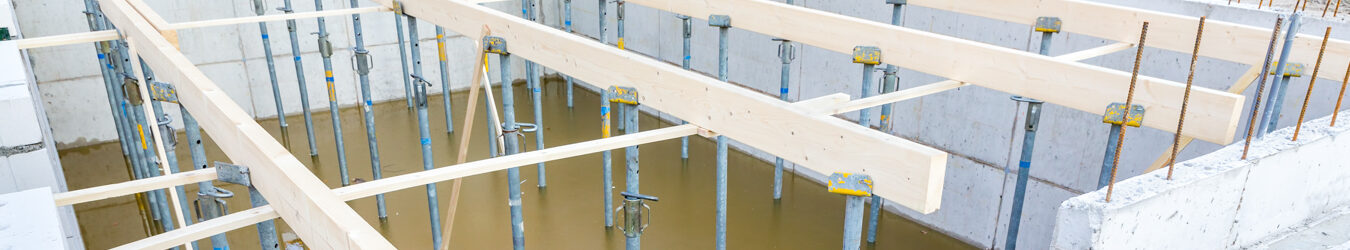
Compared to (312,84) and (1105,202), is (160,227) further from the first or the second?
(1105,202)

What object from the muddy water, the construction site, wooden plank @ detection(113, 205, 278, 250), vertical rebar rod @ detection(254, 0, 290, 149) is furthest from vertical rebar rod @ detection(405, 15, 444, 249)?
wooden plank @ detection(113, 205, 278, 250)

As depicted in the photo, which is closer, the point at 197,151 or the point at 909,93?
the point at 197,151

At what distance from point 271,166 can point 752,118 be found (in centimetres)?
154

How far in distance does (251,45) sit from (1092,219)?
8.08 meters

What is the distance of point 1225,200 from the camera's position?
2979mm

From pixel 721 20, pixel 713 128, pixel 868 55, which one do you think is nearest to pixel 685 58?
pixel 721 20

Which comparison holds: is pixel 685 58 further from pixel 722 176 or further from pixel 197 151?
pixel 197 151

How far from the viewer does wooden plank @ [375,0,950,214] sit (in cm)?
241

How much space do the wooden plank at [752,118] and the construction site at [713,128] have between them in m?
0.01

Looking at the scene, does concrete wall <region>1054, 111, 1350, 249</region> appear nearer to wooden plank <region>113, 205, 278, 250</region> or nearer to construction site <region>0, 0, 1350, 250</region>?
construction site <region>0, 0, 1350, 250</region>

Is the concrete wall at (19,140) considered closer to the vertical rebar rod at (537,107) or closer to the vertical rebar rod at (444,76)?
the vertical rebar rod at (537,107)

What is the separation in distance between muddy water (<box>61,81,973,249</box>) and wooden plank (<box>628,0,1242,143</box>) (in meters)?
2.06

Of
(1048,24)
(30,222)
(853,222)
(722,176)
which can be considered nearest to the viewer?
(30,222)

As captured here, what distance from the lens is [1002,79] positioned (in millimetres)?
3555
